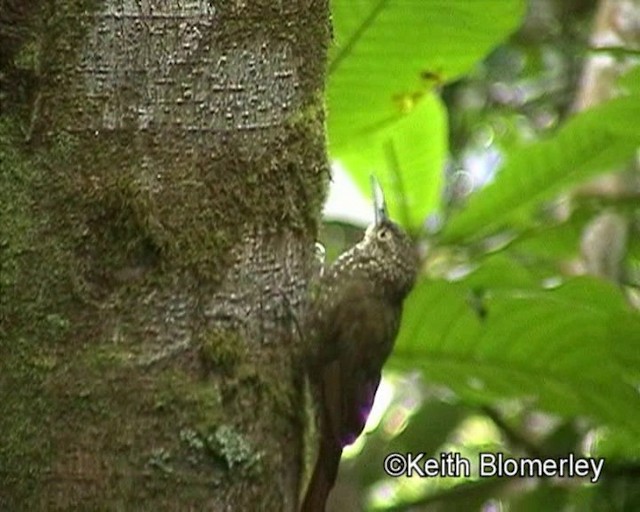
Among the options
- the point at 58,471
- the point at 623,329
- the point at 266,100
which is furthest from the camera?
the point at 623,329

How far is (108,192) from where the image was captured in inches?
39.7

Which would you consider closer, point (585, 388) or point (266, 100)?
point (266, 100)

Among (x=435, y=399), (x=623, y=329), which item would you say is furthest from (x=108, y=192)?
(x=435, y=399)

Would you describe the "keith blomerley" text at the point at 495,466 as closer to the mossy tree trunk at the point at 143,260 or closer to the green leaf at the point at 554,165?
the green leaf at the point at 554,165

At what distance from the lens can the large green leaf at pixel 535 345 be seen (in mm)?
1465

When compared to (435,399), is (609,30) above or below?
above

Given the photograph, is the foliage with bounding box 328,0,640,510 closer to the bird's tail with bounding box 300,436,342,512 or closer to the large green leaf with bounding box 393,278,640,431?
the large green leaf with bounding box 393,278,640,431

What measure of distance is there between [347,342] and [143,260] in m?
0.27

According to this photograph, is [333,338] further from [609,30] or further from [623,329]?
[609,30]

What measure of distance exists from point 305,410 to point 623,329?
51 centimetres

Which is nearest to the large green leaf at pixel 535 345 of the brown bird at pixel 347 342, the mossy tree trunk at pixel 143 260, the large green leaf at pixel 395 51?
the brown bird at pixel 347 342

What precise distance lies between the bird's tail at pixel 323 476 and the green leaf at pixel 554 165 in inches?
23.5

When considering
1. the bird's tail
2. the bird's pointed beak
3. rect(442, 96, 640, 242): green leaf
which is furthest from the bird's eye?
the bird's tail

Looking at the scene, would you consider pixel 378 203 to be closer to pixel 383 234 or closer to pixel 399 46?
pixel 383 234
